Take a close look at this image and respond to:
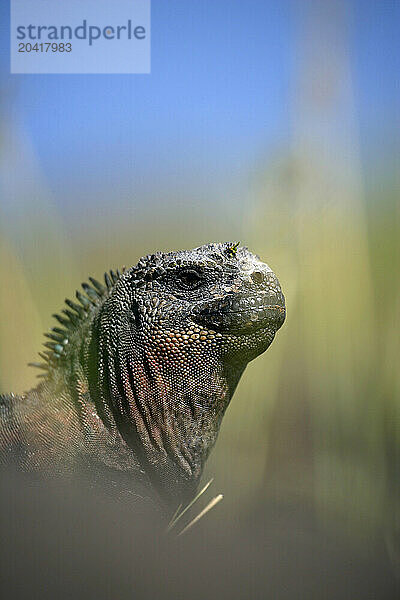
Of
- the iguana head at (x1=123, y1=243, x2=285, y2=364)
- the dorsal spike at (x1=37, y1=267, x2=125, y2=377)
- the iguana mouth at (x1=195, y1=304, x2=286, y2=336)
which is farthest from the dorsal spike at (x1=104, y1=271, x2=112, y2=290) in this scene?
the iguana mouth at (x1=195, y1=304, x2=286, y2=336)

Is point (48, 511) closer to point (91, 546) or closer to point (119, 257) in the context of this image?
point (91, 546)

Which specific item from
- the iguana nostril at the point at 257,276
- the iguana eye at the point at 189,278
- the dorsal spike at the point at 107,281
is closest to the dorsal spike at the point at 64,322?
the dorsal spike at the point at 107,281

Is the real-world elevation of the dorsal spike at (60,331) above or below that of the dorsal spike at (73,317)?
below

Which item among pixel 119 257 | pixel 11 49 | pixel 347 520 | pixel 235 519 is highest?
pixel 11 49

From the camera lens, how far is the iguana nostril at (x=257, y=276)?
3.56ft

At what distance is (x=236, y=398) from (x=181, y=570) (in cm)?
83

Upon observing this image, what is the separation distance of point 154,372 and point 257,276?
297 mm

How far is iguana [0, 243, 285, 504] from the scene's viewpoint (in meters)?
1.09

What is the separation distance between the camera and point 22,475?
3.70 ft

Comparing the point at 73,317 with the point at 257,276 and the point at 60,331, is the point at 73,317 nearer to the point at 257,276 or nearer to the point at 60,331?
the point at 60,331

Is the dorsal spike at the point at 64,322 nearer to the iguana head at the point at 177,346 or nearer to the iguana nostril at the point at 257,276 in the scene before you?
the iguana head at the point at 177,346

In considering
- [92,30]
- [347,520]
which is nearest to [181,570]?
[347,520]

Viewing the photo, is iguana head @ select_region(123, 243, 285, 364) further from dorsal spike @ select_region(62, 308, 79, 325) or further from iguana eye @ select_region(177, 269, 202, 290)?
dorsal spike @ select_region(62, 308, 79, 325)

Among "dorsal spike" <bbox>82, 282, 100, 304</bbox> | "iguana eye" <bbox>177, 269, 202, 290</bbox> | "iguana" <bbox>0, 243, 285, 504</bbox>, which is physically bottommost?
"iguana" <bbox>0, 243, 285, 504</bbox>
